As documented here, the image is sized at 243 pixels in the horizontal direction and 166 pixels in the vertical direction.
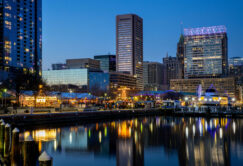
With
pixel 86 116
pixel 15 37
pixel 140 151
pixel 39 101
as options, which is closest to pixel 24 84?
pixel 39 101

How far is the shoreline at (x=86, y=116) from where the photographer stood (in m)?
56.3

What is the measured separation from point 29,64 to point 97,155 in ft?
579

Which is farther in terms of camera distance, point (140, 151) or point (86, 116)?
point (86, 116)

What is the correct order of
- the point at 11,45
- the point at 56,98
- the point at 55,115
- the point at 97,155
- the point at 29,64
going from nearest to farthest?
the point at 97,155, the point at 55,115, the point at 56,98, the point at 11,45, the point at 29,64

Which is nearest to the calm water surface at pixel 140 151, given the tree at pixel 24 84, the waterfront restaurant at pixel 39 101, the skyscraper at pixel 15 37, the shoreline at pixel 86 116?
the shoreline at pixel 86 116

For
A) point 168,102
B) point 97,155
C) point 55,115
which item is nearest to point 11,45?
point 168,102

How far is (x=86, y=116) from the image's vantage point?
245ft

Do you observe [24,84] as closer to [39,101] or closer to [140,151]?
[39,101]

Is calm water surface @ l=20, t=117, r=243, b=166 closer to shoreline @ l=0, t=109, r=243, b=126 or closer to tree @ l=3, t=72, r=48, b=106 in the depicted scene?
shoreline @ l=0, t=109, r=243, b=126

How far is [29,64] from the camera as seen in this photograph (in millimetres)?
196500

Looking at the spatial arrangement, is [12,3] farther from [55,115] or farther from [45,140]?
[45,140]

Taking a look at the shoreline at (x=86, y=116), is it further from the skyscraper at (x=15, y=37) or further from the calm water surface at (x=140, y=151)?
the skyscraper at (x=15, y=37)

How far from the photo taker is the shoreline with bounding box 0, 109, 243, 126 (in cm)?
5628

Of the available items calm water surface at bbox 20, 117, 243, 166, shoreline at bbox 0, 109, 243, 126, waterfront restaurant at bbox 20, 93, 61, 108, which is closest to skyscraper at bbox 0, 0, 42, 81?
waterfront restaurant at bbox 20, 93, 61, 108
